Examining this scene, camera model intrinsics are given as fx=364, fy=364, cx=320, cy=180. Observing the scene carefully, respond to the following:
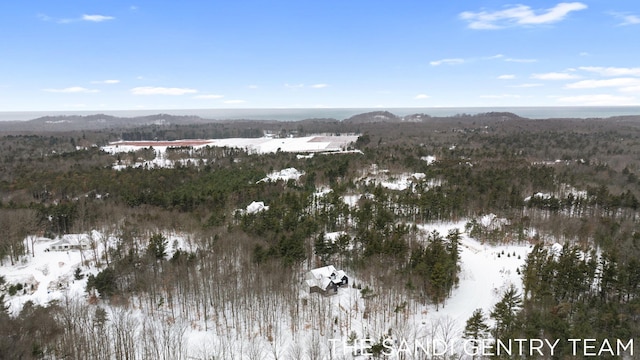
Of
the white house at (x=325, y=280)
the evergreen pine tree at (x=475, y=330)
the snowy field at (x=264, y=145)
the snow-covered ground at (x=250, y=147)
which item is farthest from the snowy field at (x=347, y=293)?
the snowy field at (x=264, y=145)

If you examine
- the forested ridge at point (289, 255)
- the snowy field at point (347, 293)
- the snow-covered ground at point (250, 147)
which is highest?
the snow-covered ground at point (250, 147)

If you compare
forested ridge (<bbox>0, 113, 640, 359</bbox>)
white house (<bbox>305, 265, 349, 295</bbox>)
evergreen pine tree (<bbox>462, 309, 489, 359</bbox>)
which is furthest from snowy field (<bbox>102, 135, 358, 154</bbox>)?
evergreen pine tree (<bbox>462, 309, 489, 359</bbox>)

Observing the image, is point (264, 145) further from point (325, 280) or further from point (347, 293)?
point (347, 293)

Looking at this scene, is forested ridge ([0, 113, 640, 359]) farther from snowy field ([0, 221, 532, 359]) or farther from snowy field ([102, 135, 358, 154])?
snowy field ([102, 135, 358, 154])

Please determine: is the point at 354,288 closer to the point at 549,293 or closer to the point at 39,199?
the point at 549,293

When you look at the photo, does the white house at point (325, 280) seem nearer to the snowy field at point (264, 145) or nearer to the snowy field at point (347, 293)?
the snowy field at point (347, 293)

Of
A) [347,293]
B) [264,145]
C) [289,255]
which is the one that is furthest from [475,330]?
[264,145]
